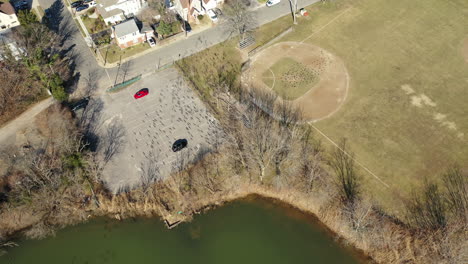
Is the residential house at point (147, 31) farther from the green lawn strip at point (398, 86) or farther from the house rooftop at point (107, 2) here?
the green lawn strip at point (398, 86)

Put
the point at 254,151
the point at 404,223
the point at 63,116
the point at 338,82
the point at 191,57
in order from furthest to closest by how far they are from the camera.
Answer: the point at 191,57 < the point at 338,82 < the point at 63,116 < the point at 254,151 < the point at 404,223

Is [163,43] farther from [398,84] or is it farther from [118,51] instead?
[398,84]

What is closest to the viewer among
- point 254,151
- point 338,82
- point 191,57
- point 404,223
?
point 404,223

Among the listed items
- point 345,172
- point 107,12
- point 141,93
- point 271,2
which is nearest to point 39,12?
point 107,12

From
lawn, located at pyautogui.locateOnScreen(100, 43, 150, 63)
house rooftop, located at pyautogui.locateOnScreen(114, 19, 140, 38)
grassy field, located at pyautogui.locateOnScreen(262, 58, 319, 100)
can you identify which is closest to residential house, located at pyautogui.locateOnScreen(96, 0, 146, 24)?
house rooftop, located at pyautogui.locateOnScreen(114, 19, 140, 38)

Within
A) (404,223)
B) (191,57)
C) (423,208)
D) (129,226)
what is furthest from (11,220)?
(423,208)

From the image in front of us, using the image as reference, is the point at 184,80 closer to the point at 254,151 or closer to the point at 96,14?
the point at 254,151
